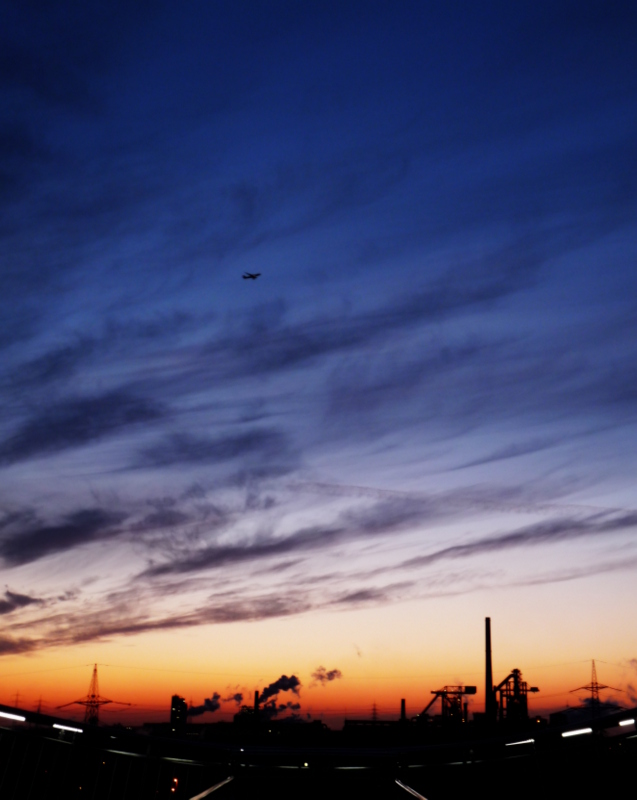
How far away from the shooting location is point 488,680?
92000 millimetres

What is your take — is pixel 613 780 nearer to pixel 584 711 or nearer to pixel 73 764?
pixel 73 764

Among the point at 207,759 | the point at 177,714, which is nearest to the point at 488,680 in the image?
the point at 177,714

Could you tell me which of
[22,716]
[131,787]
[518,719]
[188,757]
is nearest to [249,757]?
[188,757]

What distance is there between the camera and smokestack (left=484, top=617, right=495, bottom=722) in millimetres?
92000

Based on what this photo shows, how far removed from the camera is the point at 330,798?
170 feet

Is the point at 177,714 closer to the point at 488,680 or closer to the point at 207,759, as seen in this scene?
the point at 488,680

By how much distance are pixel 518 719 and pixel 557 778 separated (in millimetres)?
43522

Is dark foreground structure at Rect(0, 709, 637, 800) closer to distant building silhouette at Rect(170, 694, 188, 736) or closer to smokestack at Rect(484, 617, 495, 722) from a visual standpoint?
smokestack at Rect(484, 617, 495, 722)

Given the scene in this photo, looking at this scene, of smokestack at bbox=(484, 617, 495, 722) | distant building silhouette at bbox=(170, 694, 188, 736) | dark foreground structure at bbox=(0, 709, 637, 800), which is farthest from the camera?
distant building silhouette at bbox=(170, 694, 188, 736)

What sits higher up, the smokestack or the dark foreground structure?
the smokestack

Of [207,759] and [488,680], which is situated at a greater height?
[488,680]

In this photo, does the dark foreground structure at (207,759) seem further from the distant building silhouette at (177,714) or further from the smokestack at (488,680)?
the distant building silhouette at (177,714)

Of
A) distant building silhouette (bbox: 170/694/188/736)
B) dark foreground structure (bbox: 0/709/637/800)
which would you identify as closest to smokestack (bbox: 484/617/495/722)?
distant building silhouette (bbox: 170/694/188/736)

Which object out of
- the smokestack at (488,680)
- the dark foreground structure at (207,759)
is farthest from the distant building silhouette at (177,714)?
the dark foreground structure at (207,759)
